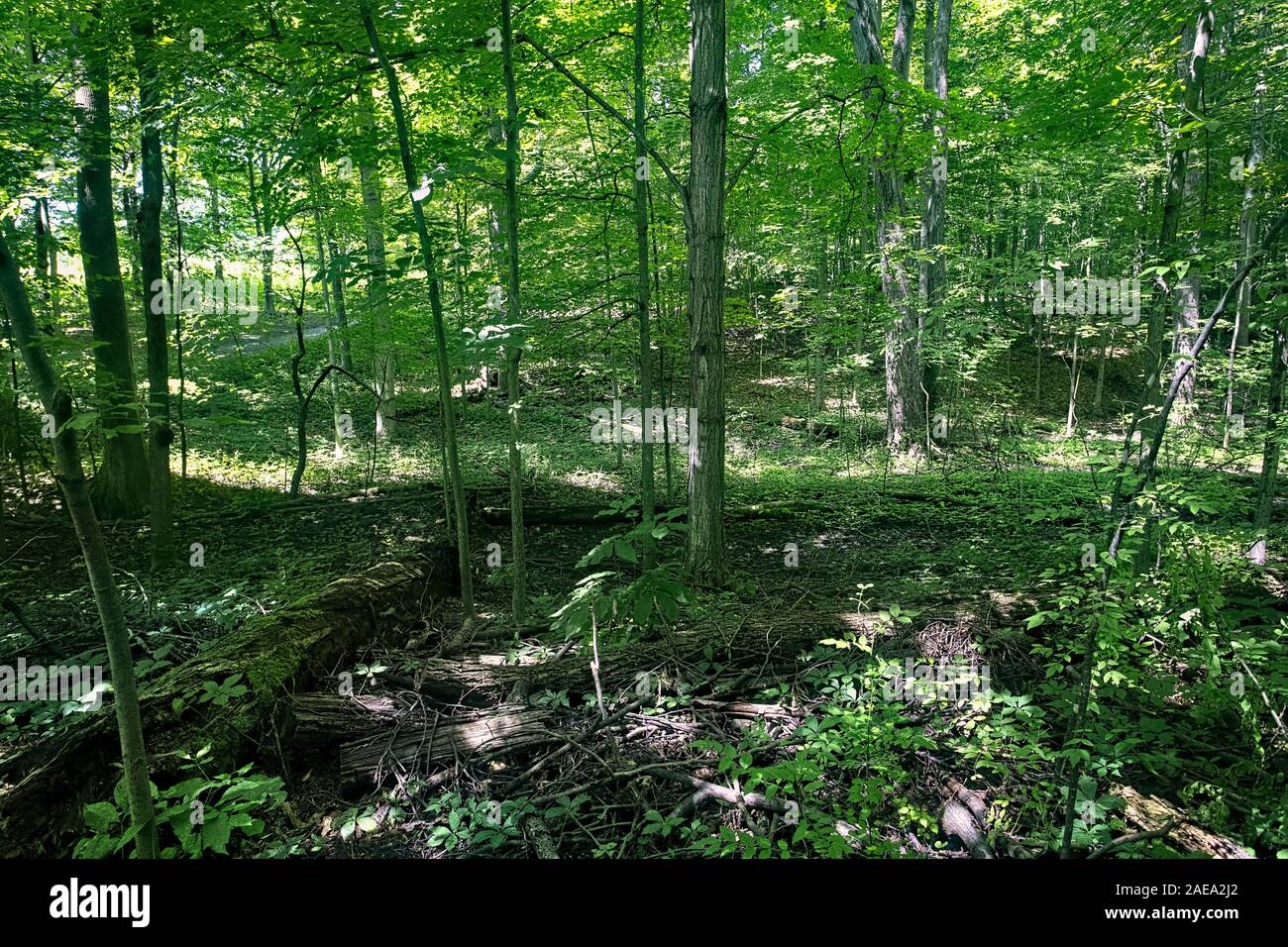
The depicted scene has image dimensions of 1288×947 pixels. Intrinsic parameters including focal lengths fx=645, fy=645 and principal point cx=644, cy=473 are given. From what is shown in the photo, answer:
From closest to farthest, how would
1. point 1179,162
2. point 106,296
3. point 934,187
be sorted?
point 1179,162
point 106,296
point 934,187

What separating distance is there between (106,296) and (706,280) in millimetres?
7404

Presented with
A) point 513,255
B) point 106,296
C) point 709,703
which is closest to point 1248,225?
point 513,255

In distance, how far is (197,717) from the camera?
315cm

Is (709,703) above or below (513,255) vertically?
below

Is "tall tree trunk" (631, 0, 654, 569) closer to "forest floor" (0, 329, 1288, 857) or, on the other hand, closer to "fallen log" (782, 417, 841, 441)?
"forest floor" (0, 329, 1288, 857)

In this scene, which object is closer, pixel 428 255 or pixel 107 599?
pixel 107 599

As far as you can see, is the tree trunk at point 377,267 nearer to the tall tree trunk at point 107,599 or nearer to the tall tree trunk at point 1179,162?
the tall tree trunk at point 107,599

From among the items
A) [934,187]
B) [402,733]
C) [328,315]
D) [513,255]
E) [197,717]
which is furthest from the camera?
[328,315]

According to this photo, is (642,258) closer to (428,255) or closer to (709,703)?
(428,255)

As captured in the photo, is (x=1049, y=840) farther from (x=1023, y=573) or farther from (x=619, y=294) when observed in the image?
(x=619, y=294)

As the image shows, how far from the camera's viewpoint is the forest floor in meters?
2.75

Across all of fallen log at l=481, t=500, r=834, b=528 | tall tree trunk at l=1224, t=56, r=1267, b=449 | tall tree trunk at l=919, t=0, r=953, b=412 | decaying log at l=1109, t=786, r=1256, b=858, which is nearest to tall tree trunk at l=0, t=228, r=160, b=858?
decaying log at l=1109, t=786, r=1256, b=858
